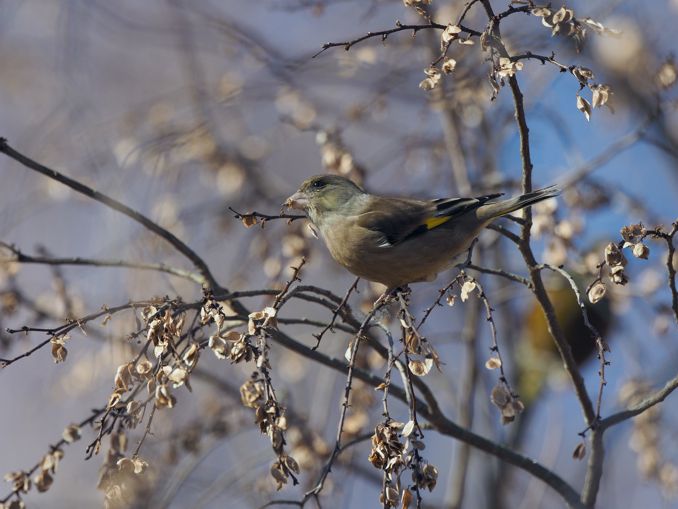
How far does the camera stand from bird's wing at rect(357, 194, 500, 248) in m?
4.20

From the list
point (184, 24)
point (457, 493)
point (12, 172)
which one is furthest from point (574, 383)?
point (12, 172)

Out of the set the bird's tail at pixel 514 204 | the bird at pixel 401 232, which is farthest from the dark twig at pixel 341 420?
the bird at pixel 401 232

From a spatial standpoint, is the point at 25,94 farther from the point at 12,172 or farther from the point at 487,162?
the point at 487,162

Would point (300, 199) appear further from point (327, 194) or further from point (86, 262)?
point (86, 262)

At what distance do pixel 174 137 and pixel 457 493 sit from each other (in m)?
2.55

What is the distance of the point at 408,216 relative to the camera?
4.39 meters

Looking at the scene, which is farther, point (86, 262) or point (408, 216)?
point (408, 216)

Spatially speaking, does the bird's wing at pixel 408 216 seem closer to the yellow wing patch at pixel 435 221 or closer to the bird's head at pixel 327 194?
the yellow wing patch at pixel 435 221

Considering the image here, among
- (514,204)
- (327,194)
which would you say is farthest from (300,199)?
(514,204)

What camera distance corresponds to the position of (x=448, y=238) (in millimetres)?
4176

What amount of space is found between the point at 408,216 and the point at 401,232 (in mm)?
123

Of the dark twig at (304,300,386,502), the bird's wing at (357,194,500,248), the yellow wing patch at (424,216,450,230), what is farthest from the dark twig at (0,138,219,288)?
the yellow wing patch at (424,216,450,230)

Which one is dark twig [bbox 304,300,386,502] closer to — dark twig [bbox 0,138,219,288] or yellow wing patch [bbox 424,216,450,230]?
dark twig [bbox 0,138,219,288]

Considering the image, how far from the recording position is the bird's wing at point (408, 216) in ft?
13.8
